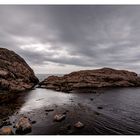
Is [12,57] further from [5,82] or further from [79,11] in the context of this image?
[79,11]

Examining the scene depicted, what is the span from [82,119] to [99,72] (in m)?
46.1

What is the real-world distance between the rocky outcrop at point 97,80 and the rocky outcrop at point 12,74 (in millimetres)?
9193

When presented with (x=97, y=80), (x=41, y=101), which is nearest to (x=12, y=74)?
(x=41, y=101)

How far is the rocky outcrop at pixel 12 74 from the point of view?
144 feet

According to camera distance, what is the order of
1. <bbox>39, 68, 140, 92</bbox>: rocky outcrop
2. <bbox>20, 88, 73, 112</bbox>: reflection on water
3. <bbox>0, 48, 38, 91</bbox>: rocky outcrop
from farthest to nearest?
<bbox>39, 68, 140, 92</bbox>: rocky outcrop
<bbox>0, 48, 38, 91</bbox>: rocky outcrop
<bbox>20, 88, 73, 112</bbox>: reflection on water

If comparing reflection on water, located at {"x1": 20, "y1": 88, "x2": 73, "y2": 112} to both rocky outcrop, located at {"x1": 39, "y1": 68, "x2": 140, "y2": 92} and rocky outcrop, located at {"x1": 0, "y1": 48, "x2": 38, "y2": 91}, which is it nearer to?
rocky outcrop, located at {"x1": 0, "y1": 48, "x2": 38, "y2": 91}

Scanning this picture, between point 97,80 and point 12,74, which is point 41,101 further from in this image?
point 97,80

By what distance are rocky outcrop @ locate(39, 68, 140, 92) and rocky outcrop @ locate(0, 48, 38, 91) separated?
30.2 ft

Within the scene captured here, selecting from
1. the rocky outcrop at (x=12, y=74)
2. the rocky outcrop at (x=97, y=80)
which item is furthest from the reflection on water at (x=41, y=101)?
the rocky outcrop at (x=97, y=80)

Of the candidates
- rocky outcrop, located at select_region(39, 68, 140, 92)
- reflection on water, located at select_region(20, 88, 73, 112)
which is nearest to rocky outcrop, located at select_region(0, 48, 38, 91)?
rocky outcrop, located at select_region(39, 68, 140, 92)

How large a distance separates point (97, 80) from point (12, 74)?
98.9ft

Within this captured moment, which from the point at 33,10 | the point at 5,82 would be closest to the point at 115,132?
the point at 33,10

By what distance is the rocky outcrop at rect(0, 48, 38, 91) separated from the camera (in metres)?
43.8
